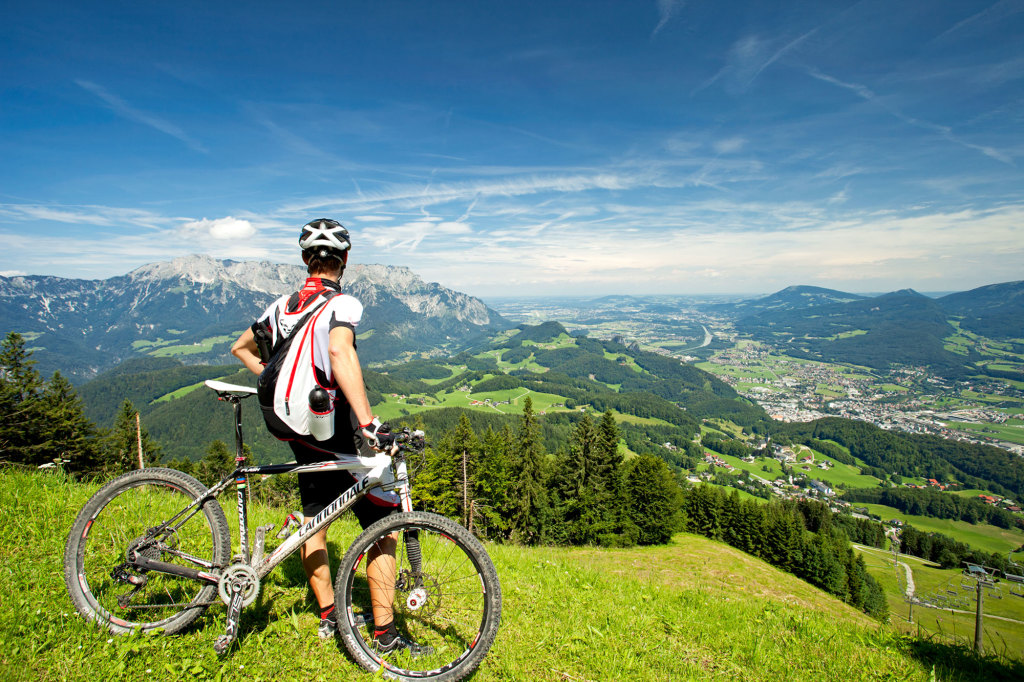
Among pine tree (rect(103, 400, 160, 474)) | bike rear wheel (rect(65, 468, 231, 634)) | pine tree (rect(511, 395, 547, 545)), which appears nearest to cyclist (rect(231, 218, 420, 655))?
bike rear wheel (rect(65, 468, 231, 634))

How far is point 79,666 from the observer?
2.99m

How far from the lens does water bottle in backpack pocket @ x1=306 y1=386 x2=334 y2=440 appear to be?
3342 mm

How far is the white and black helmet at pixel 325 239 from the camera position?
382 cm

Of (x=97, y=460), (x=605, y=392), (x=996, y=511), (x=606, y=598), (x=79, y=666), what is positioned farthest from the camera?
(x=605, y=392)

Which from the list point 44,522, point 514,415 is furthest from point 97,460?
point 514,415

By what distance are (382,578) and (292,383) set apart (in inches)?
77.8

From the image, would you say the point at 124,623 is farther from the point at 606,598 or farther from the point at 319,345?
the point at 606,598

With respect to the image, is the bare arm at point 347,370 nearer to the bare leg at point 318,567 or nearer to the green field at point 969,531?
the bare leg at point 318,567

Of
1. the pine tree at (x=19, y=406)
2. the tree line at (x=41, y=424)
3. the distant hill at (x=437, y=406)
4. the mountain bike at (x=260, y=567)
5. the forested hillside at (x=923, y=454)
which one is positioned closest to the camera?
the mountain bike at (x=260, y=567)

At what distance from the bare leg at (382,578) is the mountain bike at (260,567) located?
0.03 metres

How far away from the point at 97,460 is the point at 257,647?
35220 mm

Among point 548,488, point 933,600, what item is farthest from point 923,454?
point 548,488

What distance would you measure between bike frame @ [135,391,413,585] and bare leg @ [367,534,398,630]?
38cm

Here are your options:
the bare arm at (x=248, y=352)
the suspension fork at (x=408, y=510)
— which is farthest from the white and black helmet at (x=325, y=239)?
the suspension fork at (x=408, y=510)
